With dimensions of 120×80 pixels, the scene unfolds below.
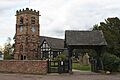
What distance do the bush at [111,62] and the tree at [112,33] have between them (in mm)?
7263

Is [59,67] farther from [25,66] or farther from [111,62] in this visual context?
[111,62]

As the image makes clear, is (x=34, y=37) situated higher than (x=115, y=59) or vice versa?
(x=34, y=37)

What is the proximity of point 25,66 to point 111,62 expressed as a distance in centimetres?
1033

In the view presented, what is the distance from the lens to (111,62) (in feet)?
104

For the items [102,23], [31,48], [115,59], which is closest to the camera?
[115,59]

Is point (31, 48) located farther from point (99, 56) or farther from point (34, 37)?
point (99, 56)

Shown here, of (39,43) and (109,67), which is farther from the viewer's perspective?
(39,43)

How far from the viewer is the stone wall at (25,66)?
3120 cm

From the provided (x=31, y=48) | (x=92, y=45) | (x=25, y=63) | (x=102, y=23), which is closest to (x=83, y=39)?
(x=92, y=45)

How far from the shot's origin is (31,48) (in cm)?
6662

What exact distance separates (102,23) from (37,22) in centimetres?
2712

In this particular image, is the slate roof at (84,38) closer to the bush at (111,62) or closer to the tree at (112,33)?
the bush at (111,62)

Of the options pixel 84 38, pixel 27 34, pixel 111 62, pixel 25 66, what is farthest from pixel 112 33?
pixel 27 34

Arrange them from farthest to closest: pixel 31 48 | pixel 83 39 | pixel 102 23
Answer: pixel 31 48 < pixel 102 23 < pixel 83 39
